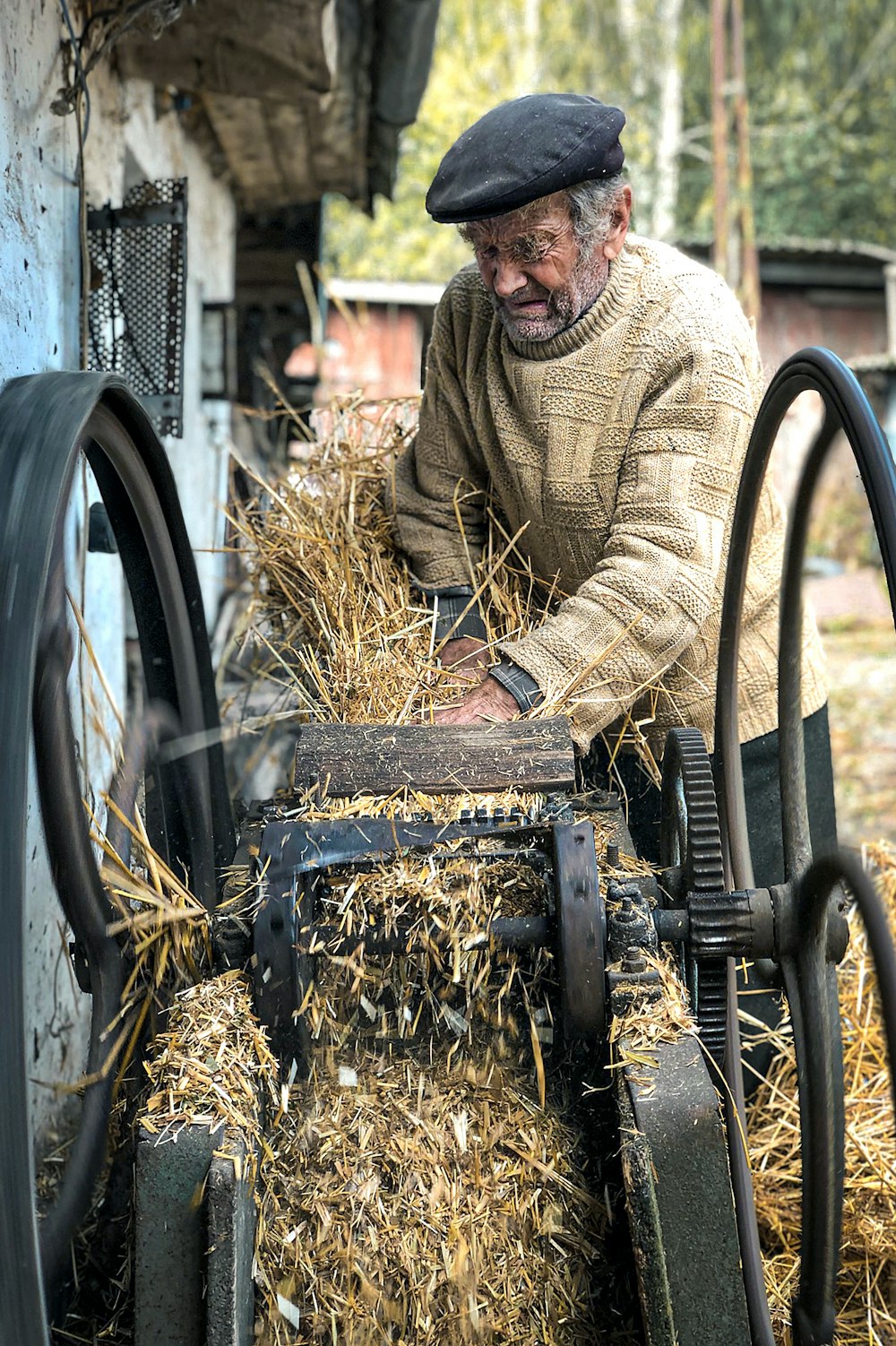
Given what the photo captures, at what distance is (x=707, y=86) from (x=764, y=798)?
2289 cm

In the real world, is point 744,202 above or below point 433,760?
above

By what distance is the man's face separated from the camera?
7.75 feet

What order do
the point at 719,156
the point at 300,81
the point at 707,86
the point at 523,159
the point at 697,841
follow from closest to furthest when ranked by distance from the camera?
the point at 697,841 → the point at 523,159 → the point at 300,81 → the point at 719,156 → the point at 707,86

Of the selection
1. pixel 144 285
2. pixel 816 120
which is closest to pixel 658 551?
pixel 144 285

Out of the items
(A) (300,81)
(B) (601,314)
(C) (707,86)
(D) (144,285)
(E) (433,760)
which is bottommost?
(E) (433,760)

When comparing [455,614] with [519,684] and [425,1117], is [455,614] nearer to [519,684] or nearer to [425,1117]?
[519,684]

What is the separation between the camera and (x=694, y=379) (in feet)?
7.80

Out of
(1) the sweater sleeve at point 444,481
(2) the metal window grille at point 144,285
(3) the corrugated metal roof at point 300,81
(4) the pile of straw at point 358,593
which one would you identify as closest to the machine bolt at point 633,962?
(4) the pile of straw at point 358,593

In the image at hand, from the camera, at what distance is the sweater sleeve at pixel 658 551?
231cm

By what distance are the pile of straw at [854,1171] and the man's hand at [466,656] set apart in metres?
1.17

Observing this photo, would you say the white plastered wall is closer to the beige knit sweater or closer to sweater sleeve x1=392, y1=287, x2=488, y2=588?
sweater sleeve x1=392, y1=287, x2=488, y2=588

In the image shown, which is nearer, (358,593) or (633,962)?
(633,962)

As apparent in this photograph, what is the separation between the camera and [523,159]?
2.27 m

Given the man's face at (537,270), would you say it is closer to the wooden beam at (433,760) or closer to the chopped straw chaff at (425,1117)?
the wooden beam at (433,760)
